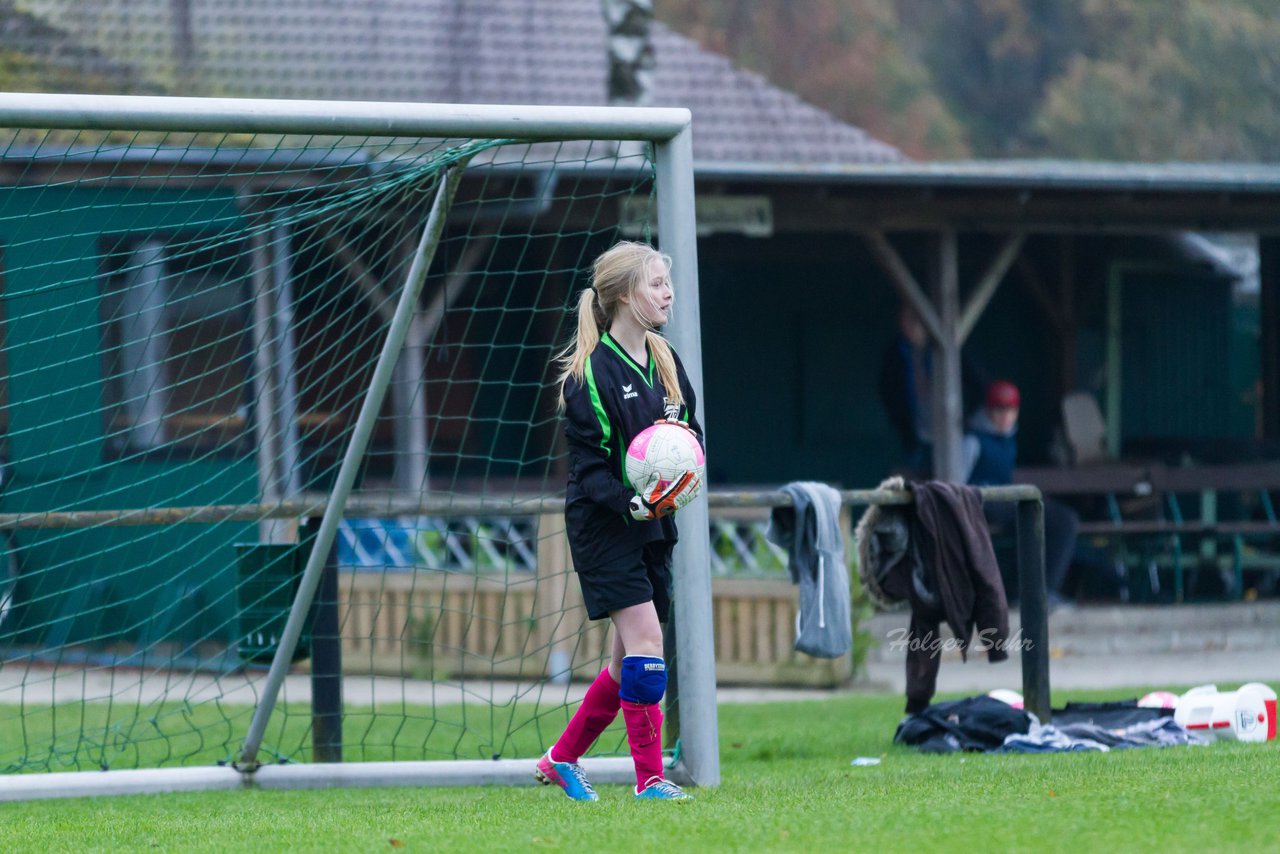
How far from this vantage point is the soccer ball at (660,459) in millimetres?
4836

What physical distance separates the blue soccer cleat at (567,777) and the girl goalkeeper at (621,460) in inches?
10.0

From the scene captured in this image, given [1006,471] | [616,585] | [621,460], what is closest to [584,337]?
[621,460]

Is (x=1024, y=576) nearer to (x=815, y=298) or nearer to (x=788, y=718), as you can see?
(x=788, y=718)

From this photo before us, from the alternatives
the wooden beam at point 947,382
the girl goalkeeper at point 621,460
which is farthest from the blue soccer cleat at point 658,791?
the wooden beam at point 947,382

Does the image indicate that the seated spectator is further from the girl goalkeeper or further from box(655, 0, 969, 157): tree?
box(655, 0, 969, 157): tree

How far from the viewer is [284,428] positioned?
33.9 ft

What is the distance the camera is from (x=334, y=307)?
1147 cm

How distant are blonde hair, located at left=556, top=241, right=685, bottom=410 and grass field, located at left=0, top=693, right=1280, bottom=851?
1314mm

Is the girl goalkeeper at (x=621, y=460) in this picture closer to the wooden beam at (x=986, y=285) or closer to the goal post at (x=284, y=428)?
the goal post at (x=284, y=428)

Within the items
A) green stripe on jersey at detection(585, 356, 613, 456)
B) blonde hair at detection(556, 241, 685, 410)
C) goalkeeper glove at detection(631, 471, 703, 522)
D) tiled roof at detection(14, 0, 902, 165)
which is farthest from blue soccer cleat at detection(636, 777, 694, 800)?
tiled roof at detection(14, 0, 902, 165)

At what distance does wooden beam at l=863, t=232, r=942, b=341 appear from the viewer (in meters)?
11.8

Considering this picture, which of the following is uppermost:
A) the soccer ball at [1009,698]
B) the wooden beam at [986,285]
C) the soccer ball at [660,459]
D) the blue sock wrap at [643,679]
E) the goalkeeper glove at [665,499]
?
the wooden beam at [986,285]

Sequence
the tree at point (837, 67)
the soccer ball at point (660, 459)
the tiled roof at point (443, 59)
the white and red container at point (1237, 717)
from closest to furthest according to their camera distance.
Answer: the soccer ball at point (660, 459), the white and red container at point (1237, 717), the tiled roof at point (443, 59), the tree at point (837, 67)

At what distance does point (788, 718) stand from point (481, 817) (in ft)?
11.5
